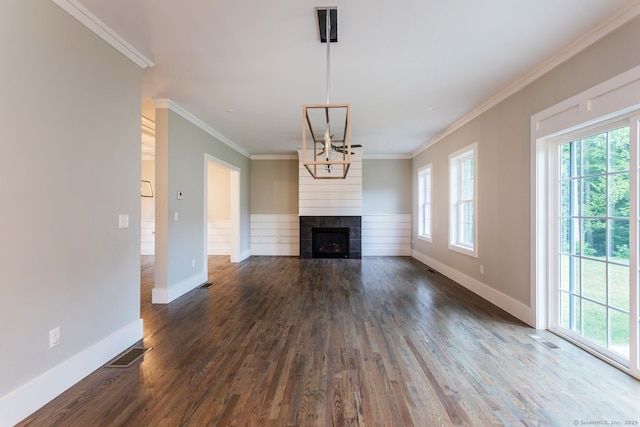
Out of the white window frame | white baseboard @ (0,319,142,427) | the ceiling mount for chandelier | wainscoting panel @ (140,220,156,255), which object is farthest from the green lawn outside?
wainscoting panel @ (140,220,156,255)

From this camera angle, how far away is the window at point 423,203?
6.83 meters

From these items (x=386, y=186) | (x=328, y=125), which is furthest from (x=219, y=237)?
(x=328, y=125)

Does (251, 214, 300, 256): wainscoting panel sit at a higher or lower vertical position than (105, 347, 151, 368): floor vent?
higher

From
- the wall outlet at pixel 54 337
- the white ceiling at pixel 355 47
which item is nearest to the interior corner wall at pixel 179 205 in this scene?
the white ceiling at pixel 355 47

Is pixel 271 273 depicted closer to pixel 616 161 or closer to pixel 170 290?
pixel 170 290

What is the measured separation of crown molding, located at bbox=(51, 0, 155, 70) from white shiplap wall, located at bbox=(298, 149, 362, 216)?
15.3ft

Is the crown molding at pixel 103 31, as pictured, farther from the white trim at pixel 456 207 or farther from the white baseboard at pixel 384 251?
the white baseboard at pixel 384 251

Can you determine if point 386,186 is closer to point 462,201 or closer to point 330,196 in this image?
point 330,196

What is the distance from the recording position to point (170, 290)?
398 centimetres

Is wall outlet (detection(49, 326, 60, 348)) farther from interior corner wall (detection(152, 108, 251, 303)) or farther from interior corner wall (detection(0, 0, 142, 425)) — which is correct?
interior corner wall (detection(152, 108, 251, 303))

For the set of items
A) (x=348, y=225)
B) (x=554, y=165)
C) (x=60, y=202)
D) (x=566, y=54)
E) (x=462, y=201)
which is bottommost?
(x=348, y=225)

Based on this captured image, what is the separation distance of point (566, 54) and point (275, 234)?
6451 mm

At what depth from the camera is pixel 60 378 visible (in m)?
1.98

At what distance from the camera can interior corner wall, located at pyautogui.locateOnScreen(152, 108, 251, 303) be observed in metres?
3.92
